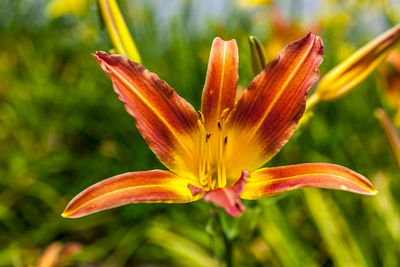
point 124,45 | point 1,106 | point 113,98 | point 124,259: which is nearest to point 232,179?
point 124,45

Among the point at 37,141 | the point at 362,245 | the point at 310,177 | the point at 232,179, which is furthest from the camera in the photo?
the point at 37,141

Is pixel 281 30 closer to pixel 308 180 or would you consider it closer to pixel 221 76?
pixel 221 76

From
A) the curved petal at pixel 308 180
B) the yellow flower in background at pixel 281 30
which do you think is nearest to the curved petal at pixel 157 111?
the curved petal at pixel 308 180

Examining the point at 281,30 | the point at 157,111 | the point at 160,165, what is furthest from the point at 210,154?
the point at 281,30

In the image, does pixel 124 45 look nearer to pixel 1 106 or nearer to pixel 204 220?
pixel 204 220

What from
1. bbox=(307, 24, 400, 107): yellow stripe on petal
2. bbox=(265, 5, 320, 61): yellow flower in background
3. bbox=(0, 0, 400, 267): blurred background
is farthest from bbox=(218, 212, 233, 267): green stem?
bbox=(265, 5, 320, 61): yellow flower in background

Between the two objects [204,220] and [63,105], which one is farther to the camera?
[63,105]

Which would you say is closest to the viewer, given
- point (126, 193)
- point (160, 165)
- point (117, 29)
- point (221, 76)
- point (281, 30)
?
point (126, 193)
